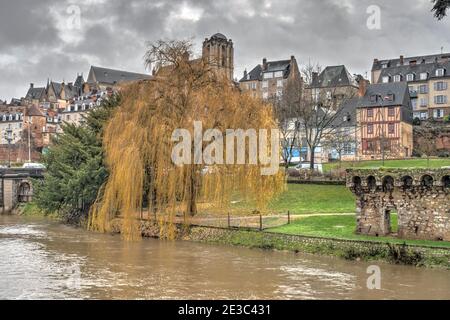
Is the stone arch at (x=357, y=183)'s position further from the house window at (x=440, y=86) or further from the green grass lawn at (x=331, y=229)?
the house window at (x=440, y=86)

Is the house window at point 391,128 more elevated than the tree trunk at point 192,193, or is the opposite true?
the house window at point 391,128

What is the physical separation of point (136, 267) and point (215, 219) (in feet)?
35.1

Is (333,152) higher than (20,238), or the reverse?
(333,152)

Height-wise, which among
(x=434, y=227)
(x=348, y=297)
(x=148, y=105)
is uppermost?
(x=148, y=105)

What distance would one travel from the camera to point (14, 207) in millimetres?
59344

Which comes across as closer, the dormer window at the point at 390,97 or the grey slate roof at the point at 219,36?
the dormer window at the point at 390,97

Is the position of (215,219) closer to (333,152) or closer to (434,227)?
(434,227)

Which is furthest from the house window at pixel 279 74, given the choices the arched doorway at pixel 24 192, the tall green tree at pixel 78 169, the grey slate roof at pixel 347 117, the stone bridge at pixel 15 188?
the tall green tree at pixel 78 169

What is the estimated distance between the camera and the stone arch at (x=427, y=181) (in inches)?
1083

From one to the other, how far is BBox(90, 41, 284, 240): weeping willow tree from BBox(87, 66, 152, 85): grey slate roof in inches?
4026

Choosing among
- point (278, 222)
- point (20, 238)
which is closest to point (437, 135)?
point (278, 222)

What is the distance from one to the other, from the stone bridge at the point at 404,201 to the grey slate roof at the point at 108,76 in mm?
110064

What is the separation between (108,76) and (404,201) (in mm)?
118583
